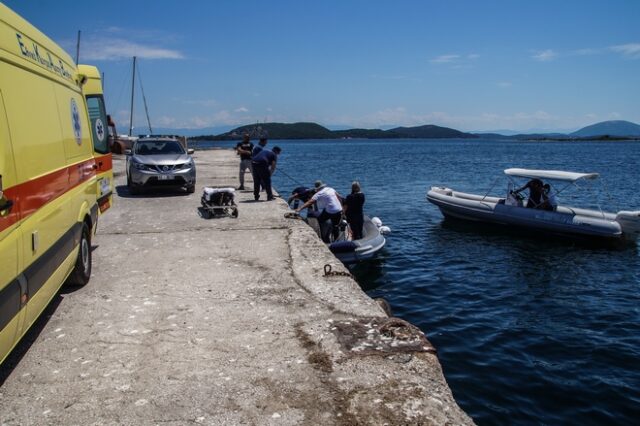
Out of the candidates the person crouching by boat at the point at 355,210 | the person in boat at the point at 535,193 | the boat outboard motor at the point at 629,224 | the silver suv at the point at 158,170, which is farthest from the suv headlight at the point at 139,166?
the boat outboard motor at the point at 629,224

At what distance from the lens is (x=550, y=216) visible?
52.3ft

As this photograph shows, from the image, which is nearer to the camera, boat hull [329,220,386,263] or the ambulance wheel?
the ambulance wheel

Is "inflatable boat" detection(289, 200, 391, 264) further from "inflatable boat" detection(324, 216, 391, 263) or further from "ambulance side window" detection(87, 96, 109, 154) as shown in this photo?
"ambulance side window" detection(87, 96, 109, 154)

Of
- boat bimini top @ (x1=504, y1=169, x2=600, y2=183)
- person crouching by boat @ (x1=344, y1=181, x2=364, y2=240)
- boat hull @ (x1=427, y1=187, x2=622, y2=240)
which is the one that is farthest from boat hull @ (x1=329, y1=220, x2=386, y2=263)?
boat bimini top @ (x1=504, y1=169, x2=600, y2=183)

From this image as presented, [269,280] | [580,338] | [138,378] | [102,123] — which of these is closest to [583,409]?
[580,338]

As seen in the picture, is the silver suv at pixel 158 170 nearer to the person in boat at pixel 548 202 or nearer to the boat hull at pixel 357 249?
the boat hull at pixel 357 249

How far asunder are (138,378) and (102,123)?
634 centimetres

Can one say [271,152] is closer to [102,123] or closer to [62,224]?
[102,123]

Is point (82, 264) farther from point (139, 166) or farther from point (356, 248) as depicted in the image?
point (139, 166)

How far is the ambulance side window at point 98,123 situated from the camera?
28.1 feet

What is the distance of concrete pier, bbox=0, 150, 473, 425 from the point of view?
150 inches

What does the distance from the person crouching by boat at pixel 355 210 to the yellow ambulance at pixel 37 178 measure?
275 inches

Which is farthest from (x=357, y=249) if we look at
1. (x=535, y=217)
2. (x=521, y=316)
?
(x=535, y=217)

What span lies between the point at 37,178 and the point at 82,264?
243cm
